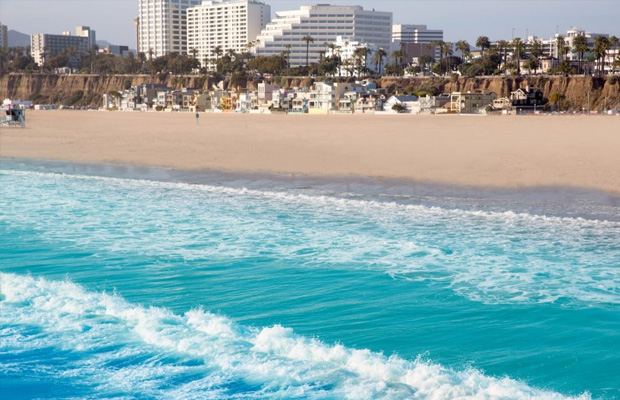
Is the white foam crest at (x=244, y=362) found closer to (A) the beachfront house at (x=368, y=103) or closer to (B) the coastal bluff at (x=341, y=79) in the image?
(A) the beachfront house at (x=368, y=103)

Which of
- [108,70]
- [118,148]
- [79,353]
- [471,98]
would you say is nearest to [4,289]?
[79,353]

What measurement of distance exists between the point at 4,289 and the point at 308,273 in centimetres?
376

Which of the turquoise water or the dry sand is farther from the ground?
the dry sand

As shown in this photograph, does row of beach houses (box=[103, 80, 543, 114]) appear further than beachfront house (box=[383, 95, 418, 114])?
No

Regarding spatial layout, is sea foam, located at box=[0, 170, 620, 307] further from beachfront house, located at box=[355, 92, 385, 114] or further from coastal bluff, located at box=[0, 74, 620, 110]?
coastal bluff, located at box=[0, 74, 620, 110]

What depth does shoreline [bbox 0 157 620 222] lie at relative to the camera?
13.7 metres

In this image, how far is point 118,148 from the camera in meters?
29.7

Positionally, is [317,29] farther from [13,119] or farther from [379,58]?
[13,119]

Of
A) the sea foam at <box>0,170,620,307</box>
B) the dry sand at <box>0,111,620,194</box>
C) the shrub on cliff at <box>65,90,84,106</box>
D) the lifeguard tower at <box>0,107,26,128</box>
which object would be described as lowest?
the sea foam at <box>0,170,620,307</box>

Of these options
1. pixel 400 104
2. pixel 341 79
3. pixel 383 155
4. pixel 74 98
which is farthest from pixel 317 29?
pixel 383 155

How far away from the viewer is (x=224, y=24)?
625ft

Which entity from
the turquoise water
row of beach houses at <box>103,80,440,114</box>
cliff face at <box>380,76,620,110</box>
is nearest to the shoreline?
the turquoise water

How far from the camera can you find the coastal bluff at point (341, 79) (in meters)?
90.2

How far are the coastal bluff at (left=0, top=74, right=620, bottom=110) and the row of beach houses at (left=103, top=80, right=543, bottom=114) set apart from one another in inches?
250
